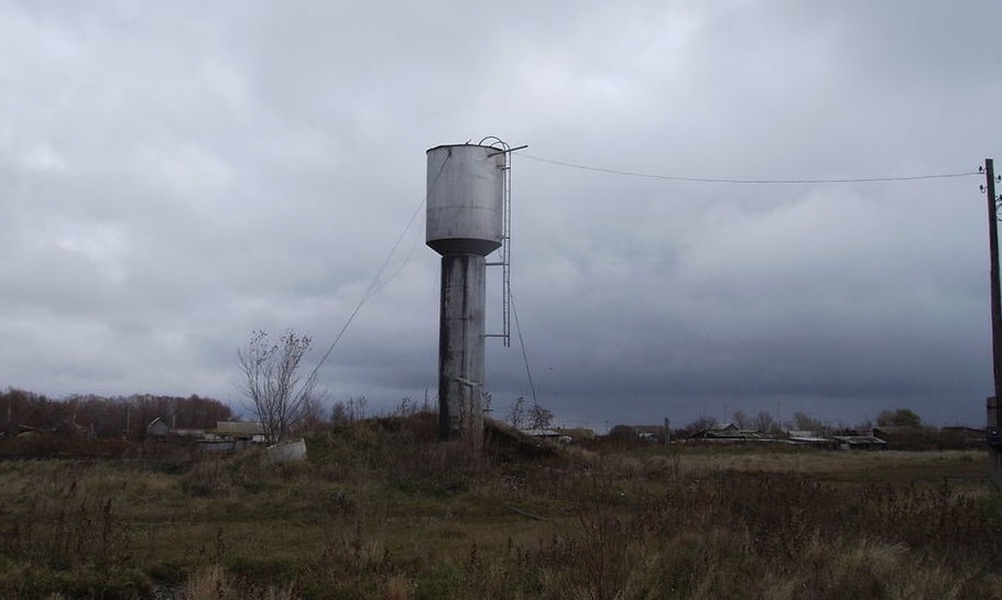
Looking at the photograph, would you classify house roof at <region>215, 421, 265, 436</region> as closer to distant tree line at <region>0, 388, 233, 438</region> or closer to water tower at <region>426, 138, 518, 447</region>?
distant tree line at <region>0, 388, 233, 438</region>

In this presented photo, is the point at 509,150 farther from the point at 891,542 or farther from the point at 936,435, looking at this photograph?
the point at 936,435

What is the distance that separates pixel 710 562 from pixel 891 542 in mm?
3330

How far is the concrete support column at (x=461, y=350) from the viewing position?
2944 cm

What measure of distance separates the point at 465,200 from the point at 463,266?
6.82ft

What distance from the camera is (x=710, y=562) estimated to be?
10.5 meters

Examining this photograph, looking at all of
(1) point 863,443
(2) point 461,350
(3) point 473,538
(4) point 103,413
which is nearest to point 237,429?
(4) point 103,413

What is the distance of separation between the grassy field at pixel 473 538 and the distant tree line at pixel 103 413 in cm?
5209

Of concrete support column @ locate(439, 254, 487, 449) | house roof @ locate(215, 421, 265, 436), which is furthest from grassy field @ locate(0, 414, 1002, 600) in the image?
house roof @ locate(215, 421, 265, 436)

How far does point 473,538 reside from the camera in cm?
1473

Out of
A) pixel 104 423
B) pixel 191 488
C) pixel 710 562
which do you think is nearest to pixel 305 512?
pixel 191 488

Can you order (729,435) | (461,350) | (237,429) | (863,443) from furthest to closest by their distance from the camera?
1. (729,435)
2. (237,429)
3. (863,443)
4. (461,350)

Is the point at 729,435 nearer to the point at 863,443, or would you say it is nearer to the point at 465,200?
the point at 863,443

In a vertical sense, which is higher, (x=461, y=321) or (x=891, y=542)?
(x=461, y=321)

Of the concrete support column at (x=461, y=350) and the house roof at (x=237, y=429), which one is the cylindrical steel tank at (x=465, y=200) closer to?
the concrete support column at (x=461, y=350)
